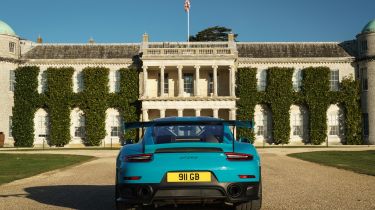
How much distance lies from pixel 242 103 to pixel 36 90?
20124 millimetres

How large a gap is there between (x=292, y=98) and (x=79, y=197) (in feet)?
123

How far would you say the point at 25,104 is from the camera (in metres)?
45.2

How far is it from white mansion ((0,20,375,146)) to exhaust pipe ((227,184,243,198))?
3705cm

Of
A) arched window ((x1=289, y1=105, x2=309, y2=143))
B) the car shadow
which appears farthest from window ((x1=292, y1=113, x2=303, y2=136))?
the car shadow

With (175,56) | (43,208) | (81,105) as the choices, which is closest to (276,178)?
(43,208)

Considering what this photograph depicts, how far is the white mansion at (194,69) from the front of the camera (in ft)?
145

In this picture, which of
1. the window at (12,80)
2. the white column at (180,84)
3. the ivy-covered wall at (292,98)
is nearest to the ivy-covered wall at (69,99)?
the window at (12,80)

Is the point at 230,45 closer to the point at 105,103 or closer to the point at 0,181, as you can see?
the point at 105,103

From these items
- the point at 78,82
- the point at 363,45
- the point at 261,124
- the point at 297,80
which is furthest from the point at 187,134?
the point at 363,45

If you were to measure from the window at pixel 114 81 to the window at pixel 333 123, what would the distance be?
21.1 m

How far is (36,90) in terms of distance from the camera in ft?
149

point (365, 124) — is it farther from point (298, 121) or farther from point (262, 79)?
point (262, 79)

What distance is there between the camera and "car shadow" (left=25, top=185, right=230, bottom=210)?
8492 mm

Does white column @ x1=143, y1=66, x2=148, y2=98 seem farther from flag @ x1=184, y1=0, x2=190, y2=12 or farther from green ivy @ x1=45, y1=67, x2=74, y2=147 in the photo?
flag @ x1=184, y1=0, x2=190, y2=12
